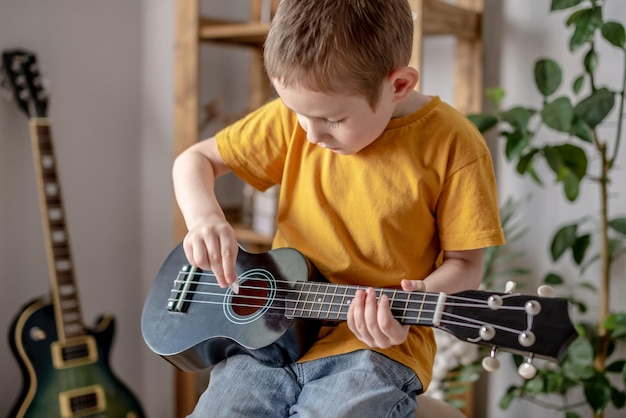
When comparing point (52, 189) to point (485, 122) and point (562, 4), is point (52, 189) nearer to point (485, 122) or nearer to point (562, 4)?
point (485, 122)

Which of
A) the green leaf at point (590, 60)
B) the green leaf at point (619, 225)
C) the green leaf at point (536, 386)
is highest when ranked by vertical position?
the green leaf at point (590, 60)

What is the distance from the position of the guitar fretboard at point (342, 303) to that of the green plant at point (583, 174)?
2.46 feet

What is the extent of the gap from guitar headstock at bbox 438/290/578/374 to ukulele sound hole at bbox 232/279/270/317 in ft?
0.94

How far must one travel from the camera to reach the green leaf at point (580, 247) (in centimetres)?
167

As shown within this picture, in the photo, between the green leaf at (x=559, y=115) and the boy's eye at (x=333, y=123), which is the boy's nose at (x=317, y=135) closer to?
the boy's eye at (x=333, y=123)

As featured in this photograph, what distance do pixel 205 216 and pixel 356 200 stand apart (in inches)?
8.6

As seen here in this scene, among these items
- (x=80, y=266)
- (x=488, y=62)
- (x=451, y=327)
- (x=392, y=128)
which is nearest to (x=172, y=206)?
(x=80, y=266)

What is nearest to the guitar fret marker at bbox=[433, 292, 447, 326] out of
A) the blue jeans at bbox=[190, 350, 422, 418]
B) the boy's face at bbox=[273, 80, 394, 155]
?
the blue jeans at bbox=[190, 350, 422, 418]

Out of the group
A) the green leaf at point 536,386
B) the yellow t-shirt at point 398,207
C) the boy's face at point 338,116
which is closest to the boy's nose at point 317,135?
the boy's face at point 338,116

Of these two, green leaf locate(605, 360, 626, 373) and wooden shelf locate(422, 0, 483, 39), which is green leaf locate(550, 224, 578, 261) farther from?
wooden shelf locate(422, 0, 483, 39)

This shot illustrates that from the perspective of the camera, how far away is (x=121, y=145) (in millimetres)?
2389

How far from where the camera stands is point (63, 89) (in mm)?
2225

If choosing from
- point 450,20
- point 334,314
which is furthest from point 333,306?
point 450,20

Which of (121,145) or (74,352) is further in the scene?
(121,145)
